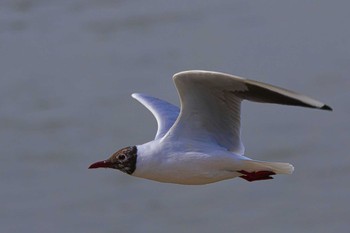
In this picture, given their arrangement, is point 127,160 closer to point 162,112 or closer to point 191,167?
point 191,167

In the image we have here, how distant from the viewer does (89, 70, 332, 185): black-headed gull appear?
5855mm

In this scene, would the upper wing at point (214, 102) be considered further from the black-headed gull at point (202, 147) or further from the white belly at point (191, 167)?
the white belly at point (191, 167)

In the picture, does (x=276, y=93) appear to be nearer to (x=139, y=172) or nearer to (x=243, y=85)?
(x=243, y=85)

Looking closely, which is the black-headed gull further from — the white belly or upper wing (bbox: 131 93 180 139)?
upper wing (bbox: 131 93 180 139)

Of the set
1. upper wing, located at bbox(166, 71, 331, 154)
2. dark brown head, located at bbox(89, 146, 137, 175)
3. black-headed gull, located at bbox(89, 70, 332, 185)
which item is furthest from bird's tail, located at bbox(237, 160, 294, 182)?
dark brown head, located at bbox(89, 146, 137, 175)

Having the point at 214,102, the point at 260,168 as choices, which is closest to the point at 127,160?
the point at 214,102

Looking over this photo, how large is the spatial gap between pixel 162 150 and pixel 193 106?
0.85 feet

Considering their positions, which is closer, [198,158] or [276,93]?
[276,93]

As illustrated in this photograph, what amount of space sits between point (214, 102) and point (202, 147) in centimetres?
24

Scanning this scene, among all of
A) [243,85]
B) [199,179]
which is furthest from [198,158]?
[243,85]

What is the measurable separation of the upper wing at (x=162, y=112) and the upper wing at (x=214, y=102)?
1.14ft

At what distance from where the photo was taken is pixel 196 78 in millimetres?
5742

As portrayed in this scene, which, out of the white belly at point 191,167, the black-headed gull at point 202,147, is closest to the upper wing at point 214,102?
the black-headed gull at point 202,147

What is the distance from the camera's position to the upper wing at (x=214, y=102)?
568 cm
